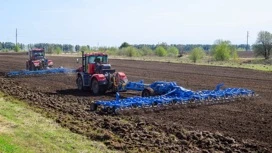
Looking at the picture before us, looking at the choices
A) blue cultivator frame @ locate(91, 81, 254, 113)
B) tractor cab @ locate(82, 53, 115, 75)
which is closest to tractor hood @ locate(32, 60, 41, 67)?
tractor cab @ locate(82, 53, 115, 75)

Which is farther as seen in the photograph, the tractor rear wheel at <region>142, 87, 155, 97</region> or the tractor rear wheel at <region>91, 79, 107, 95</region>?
the tractor rear wheel at <region>91, 79, 107, 95</region>

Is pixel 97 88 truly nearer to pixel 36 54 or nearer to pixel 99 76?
pixel 99 76

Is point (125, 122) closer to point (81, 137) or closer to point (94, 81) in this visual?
point (81, 137)

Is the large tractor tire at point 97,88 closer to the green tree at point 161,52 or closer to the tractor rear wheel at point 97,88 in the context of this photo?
the tractor rear wheel at point 97,88

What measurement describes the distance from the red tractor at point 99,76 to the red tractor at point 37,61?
44.0 ft

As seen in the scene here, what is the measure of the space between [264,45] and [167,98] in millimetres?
65300

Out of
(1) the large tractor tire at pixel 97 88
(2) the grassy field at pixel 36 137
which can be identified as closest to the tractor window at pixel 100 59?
(1) the large tractor tire at pixel 97 88

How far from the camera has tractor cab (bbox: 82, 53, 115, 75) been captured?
71.9 feet

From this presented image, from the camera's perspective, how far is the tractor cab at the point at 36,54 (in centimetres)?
3662

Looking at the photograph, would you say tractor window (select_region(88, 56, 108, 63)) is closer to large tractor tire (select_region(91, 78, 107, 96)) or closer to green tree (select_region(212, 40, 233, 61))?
large tractor tire (select_region(91, 78, 107, 96))

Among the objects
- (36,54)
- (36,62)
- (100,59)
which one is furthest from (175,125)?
(36,54)

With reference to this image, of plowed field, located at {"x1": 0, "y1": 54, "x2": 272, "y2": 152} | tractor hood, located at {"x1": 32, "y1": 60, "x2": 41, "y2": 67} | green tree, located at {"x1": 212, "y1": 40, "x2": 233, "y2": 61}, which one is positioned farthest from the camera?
green tree, located at {"x1": 212, "y1": 40, "x2": 233, "y2": 61}

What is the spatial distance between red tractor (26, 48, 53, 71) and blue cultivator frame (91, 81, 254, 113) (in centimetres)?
1731

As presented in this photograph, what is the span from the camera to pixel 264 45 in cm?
7756
